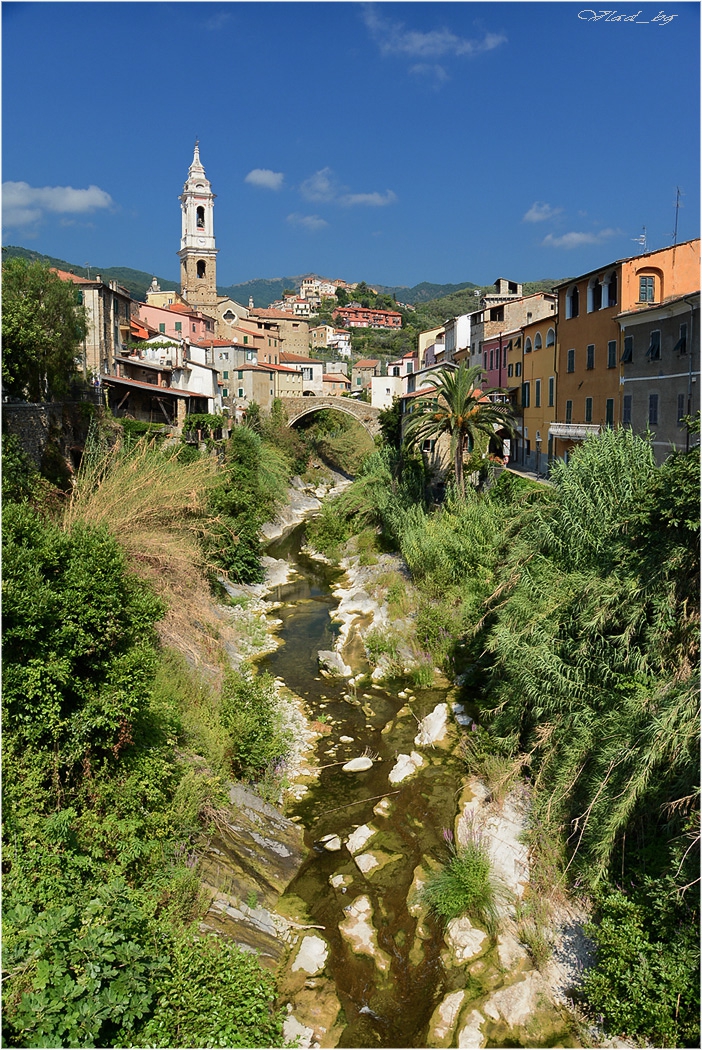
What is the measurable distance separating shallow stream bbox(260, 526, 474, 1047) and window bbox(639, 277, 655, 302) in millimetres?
15568

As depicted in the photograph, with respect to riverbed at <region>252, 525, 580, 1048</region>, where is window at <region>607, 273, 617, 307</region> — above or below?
above

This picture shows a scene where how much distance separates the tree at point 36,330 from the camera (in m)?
Result: 18.2

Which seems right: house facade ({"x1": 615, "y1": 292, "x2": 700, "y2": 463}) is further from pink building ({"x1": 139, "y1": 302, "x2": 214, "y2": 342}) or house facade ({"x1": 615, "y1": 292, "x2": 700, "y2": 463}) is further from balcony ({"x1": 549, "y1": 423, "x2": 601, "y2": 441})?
pink building ({"x1": 139, "y1": 302, "x2": 214, "y2": 342})

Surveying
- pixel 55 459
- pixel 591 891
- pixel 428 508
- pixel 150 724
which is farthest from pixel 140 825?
pixel 428 508

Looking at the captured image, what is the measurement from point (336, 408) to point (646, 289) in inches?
1532

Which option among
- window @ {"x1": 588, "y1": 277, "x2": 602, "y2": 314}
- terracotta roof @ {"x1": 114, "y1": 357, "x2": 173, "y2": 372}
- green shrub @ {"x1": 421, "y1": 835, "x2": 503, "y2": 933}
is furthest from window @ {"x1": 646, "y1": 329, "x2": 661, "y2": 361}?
terracotta roof @ {"x1": 114, "y1": 357, "x2": 173, "y2": 372}

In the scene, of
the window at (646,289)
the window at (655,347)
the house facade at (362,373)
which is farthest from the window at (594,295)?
the house facade at (362,373)

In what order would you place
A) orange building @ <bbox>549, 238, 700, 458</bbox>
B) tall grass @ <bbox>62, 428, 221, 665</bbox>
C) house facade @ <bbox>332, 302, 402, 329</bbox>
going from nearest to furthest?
tall grass @ <bbox>62, 428, 221, 665</bbox>
orange building @ <bbox>549, 238, 700, 458</bbox>
house facade @ <bbox>332, 302, 402, 329</bbox>

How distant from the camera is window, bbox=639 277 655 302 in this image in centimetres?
2281

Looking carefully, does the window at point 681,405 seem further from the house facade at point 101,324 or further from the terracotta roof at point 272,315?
the terracotta roof at point 272,315

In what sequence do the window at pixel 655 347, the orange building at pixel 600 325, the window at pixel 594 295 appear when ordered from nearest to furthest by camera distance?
1. the window at pixel 655 347
2. the orange building at pixel 600 325
3. the window at pixel 594 295

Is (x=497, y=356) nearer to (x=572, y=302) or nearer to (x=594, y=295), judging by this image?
(x=572, y=302)

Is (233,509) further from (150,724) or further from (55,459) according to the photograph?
(150,724)

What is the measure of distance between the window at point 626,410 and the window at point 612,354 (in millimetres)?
1471
